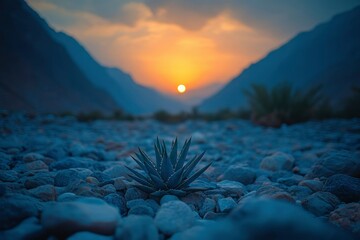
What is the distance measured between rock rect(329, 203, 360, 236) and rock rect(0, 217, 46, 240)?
1500 mm

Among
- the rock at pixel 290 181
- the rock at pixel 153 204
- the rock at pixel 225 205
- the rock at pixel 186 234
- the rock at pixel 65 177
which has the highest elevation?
the rock at pixel 65 177

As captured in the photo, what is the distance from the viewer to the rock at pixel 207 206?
68.7 inches

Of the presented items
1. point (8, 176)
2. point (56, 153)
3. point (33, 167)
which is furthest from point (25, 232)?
point (56, 153)

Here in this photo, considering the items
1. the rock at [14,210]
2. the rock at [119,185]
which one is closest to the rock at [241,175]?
the rock at [119,185]

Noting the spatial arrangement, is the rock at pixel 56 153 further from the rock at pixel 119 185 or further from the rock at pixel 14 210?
the rock at pixel 14 210

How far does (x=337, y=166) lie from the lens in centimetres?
234

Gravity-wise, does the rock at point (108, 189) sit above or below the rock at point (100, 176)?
below

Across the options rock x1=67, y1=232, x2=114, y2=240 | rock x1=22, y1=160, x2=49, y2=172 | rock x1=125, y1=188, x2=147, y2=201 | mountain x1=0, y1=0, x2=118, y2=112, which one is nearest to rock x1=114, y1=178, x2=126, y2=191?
rock x1=125, y1=188, x2=147, y2=201

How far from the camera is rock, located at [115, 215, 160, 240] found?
1076mm

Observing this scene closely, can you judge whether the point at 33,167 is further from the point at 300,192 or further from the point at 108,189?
the point at 300,192

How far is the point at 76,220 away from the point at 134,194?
2.48ft

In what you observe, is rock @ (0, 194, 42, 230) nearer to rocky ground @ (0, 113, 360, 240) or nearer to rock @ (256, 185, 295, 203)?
rocky ground @ (0, 113, 360, 240)

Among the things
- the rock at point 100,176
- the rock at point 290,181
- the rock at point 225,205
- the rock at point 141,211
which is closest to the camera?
the rock at point 141,211

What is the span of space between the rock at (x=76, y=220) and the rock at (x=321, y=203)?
4.05 ft
